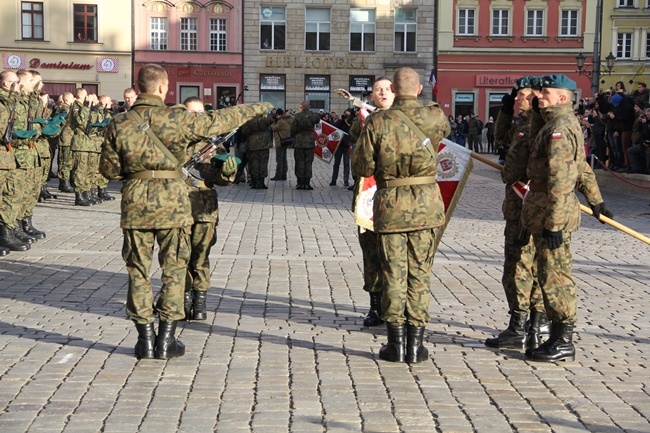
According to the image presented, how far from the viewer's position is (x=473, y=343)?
8.03 meters

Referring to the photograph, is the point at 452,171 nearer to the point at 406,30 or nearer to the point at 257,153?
the point at 257,153

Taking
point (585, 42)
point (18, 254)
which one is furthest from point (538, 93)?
point (585, 42)

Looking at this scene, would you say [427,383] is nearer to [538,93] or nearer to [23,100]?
[538,93]

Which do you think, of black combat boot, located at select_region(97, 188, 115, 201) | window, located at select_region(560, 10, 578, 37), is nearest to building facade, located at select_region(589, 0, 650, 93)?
window, located at select_region(560, 10, 578, 37)

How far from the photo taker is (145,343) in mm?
7367

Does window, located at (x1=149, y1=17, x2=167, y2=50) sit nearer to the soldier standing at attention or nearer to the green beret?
the soldier standing at attention

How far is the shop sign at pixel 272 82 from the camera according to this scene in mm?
55281

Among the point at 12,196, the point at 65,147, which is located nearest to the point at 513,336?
the point at 12,196

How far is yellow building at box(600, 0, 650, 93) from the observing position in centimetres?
5797

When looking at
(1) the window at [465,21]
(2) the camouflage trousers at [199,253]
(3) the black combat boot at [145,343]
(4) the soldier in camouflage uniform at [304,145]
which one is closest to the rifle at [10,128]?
(2) the camouflage trousers at [199,253]

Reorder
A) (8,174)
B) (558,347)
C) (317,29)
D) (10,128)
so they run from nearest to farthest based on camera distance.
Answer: (558,347), (10,128), (8,174), (317,29)

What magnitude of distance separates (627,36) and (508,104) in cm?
5308

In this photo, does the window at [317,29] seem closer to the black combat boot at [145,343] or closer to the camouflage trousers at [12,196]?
the camouflage trousers at [12,196]

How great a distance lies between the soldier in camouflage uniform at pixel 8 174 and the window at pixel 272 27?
140 feet
